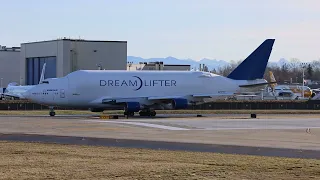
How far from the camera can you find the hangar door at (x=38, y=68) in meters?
111

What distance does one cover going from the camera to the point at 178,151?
2256 centimetres

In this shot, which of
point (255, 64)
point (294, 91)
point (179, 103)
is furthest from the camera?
point (294, 91)

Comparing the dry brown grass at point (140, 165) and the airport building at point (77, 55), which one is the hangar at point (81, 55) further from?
the dry brown grass at point (140, 165)

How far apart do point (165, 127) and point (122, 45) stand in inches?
2906

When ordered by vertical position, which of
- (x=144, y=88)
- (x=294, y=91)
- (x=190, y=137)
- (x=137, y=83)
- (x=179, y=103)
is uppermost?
(x=294, y=91)

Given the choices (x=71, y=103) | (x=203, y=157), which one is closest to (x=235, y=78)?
(x=71, y=103)

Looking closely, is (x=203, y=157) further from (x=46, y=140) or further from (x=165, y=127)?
(x=165, y=127)

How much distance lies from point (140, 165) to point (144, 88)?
39.9 metres

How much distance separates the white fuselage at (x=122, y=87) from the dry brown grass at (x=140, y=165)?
3313cm

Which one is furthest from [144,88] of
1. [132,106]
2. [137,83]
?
[132,106]

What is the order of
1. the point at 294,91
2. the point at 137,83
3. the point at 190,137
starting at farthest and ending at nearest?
the point at 294,91
the point at 137,83
the point at 190,137

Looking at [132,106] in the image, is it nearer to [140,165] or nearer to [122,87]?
[122,87]

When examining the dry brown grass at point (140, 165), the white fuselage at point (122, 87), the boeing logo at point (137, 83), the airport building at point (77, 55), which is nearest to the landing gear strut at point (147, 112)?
the white fuselage at point (122, 87)

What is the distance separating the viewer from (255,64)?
59719 mm
